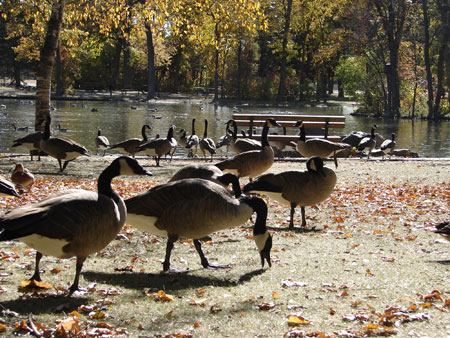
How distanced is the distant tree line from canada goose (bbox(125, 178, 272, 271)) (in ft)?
114

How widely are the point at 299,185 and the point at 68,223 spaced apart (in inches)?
193

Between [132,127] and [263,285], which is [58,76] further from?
[263,285]

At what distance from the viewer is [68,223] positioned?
17.2ft

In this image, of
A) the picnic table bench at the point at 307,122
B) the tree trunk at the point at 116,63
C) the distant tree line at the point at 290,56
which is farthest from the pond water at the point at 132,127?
the tree trunk at the point at 116,63

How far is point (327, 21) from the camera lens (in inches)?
2977

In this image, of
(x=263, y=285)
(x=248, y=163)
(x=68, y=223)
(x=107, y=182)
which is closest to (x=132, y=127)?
(x=248, y=163)

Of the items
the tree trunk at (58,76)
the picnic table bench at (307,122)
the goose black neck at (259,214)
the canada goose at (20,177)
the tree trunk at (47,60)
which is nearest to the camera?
the goose black neck at (259,214)

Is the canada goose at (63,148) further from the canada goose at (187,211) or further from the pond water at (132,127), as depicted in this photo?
the pond water at (132,127)

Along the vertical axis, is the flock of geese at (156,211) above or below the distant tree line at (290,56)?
below

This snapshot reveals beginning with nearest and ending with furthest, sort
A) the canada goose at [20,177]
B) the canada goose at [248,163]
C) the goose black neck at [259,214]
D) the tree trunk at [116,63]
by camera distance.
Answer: the goose black neck at [259,214] < the canada goose at [248,163] < the canada goose at [20,177] < the tree trunk at [116,63]

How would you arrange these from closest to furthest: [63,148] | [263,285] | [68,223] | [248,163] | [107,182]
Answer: [68,223]
[107,182]
[263,285]
[248,163]
[63,148]

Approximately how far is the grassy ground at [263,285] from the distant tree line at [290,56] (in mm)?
32975

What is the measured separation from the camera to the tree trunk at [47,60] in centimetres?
1698

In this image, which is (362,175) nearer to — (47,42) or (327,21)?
(47,42)
